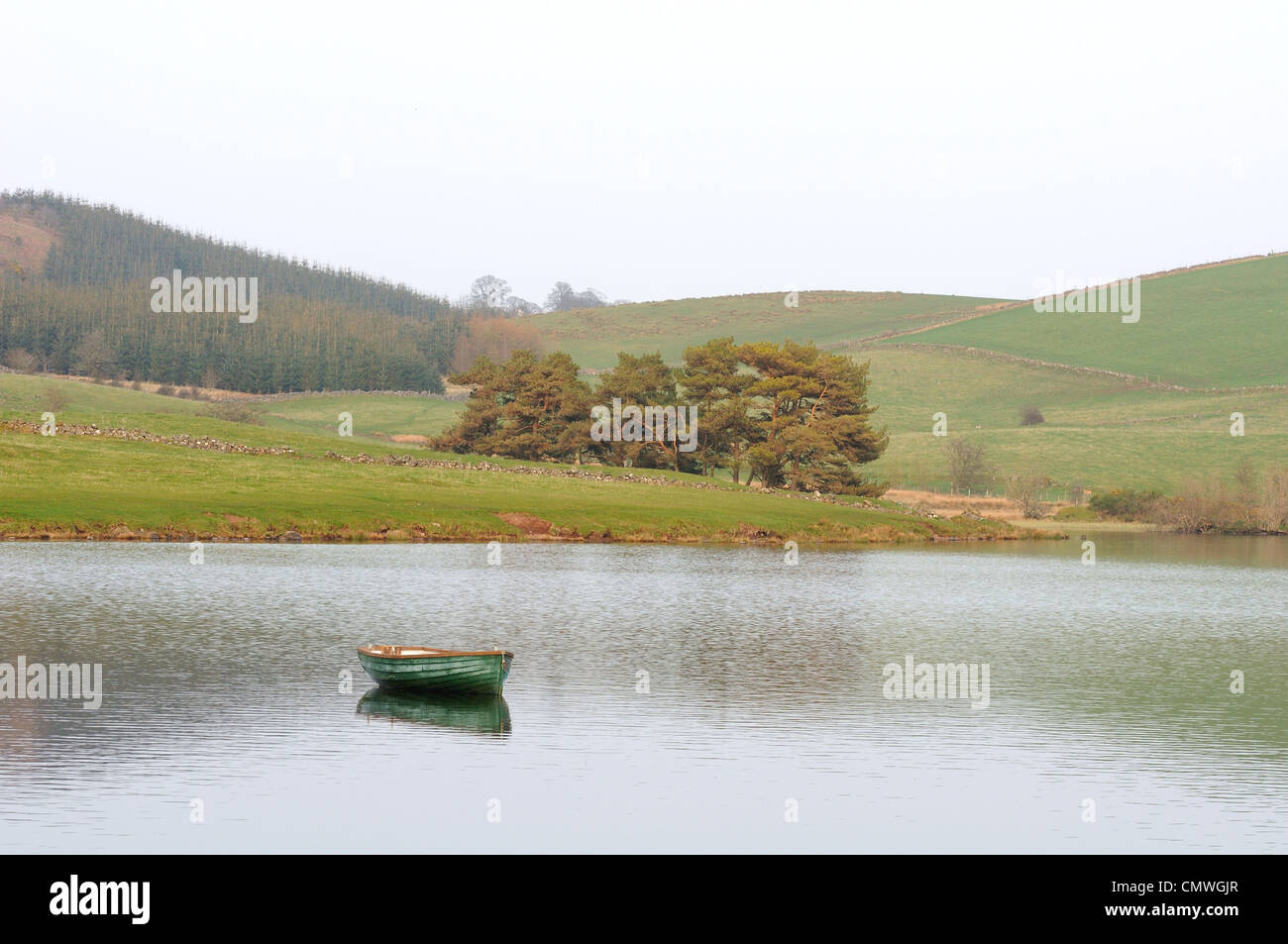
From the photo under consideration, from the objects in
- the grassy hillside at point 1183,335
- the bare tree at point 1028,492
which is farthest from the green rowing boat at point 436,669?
the grassy hillside at point 1183,335

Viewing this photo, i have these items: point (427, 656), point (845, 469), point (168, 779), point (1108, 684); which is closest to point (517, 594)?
point (427, 656)

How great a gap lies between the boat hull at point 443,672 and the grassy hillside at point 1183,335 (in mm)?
144965

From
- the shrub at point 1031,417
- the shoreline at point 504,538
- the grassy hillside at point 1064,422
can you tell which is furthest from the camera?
the shrub at point 1031,417

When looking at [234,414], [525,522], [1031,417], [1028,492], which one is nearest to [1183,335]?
[1031,417]

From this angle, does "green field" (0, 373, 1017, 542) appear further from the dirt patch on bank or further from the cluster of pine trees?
the cluster of pine trees

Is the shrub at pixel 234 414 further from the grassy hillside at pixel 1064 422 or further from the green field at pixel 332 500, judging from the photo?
the grassy hillside at pixel 1064 422

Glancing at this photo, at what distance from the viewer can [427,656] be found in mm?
27094

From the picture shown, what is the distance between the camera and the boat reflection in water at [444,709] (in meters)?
25.0

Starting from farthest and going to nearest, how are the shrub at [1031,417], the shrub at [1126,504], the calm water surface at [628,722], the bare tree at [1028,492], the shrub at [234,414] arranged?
the shrub at [1031,417]
the shrub at [234,414]
the shrub at [1126,504]
the bare tree at [1028,492]
the calm water surface at [628,722]

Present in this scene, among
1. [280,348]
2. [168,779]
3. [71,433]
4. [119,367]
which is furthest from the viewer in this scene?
[280,348]

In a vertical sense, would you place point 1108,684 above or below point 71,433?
below

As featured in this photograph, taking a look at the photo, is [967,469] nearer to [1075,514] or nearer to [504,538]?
[1075,514]
